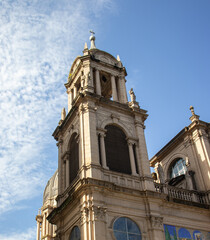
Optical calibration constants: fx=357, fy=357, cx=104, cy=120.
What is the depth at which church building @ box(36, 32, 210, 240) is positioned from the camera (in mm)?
22906

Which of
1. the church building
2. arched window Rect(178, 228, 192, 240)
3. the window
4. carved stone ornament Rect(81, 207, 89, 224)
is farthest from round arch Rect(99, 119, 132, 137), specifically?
the window

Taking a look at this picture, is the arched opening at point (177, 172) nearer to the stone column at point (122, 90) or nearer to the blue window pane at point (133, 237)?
the stone column at point (122, 90)

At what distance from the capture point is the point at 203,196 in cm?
2872

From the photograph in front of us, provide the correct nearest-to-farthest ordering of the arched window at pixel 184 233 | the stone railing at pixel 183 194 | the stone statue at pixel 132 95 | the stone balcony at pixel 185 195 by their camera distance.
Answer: the arched window at pixel 184 233
the stone balcony at pixel 185 195
the stone railing at pixel 183 194
the stone statue at pixel 132 95

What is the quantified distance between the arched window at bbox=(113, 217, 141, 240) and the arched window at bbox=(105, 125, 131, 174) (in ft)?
13.6

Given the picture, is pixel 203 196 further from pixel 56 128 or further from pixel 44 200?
pixel 44 200

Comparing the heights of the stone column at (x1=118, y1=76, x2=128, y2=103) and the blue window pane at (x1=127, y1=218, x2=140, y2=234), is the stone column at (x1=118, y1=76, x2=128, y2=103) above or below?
above

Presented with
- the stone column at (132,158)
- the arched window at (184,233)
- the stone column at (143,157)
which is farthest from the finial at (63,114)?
the arched window at (184,233)

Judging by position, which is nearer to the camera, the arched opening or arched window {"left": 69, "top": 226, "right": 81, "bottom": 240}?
arched window {"left": 69, "top": 226, "right": 81, "bottom": 240}

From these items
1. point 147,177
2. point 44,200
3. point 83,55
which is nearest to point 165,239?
point 147,177

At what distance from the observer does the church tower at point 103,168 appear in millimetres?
22609

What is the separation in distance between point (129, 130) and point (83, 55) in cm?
936

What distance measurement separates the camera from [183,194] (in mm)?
27828

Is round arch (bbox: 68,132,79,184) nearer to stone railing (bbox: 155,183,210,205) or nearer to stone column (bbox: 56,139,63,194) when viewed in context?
stone column (bbox: 56,139,63,194)
